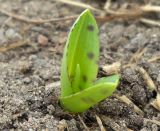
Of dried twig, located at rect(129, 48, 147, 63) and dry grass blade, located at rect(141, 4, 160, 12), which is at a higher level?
dry grass blade, located at rect(141, 4, 160, 12)

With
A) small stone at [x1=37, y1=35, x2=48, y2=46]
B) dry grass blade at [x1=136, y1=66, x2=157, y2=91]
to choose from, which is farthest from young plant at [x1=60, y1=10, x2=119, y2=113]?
small stone at [x1=37, y1=35, x2=48, y2=46]

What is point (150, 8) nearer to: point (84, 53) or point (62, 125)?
point (84, 53)

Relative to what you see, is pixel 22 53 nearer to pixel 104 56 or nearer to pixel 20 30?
pixel 20 30

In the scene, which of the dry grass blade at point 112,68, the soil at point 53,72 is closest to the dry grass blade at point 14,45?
the soil at point 53,72

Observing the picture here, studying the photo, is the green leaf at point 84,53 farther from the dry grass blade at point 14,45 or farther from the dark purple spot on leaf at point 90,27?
the dry grass blade at point 14,45

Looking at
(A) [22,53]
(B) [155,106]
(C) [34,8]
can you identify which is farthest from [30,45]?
(B) [155,106]

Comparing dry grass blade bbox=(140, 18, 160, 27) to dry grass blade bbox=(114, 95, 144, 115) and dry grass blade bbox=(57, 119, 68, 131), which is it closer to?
dry grass blade bbox=(114, 95, 144, 115)
